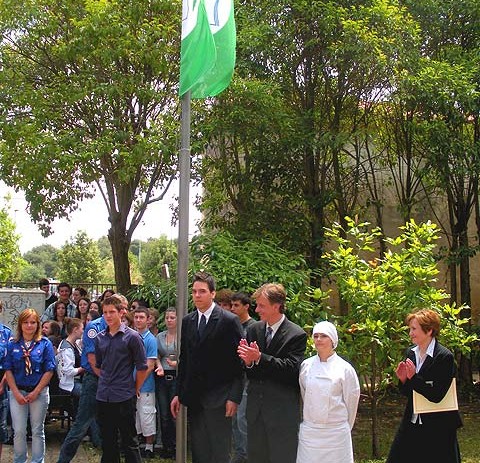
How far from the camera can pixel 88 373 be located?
786 cm

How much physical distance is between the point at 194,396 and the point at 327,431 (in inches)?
46.5

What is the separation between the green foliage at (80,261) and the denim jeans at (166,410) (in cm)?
3863

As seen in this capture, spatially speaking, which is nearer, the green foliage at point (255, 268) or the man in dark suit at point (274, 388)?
the man in dark suit at point (274, 388)

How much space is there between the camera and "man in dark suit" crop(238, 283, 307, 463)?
585cm

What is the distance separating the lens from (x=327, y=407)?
18.3ft

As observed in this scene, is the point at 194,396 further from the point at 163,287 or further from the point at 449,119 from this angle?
the point at 449,119

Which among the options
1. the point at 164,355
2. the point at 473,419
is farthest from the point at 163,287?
the point at 473,419

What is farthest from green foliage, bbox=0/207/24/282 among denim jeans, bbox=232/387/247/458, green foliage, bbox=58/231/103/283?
denim jeans, bbox=232/387/247/458

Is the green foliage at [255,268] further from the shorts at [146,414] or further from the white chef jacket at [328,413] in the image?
the white chef jacket at [328,413]

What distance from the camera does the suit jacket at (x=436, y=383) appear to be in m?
5.73

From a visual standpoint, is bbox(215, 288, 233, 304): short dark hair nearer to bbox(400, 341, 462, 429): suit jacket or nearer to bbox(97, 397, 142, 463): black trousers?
bbox(97, 397, 142, 463): black trousers

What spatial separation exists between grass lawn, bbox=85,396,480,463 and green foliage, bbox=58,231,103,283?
3586 cm

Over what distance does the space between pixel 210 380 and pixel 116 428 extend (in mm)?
1423

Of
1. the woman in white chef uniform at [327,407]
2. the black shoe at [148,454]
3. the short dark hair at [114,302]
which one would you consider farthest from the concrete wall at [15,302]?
the woman in white chef uniform at [327,407]
